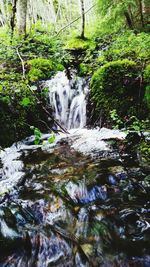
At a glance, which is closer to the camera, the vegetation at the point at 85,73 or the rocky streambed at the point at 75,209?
the rocky streambed at the point at 75,209

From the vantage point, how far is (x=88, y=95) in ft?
19.8

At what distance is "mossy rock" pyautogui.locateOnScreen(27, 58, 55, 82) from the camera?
6.71 meters

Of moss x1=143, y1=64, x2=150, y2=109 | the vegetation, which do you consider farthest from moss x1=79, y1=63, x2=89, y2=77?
moss x1=143, y1=64, x2=150, y2=109

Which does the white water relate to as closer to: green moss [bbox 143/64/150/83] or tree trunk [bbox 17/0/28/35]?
green moss [bbox 143/64/150/83]

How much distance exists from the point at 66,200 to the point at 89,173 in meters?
0.66

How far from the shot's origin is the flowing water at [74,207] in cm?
231

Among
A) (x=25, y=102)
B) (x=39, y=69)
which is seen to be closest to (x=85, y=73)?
(x=39, y=69)

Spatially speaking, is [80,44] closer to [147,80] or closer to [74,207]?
[147,80]

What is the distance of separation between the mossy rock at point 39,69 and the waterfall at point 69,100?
1.06 feet

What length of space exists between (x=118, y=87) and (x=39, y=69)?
253 centimetres

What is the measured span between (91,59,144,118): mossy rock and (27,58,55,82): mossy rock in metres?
1.68

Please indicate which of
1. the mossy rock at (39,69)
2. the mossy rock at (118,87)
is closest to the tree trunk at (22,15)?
the mossy rock at (39,69)

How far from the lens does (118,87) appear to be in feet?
18.0

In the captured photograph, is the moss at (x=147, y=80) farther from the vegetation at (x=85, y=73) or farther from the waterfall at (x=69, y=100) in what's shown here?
the waterfall at (x=69, y=100)
